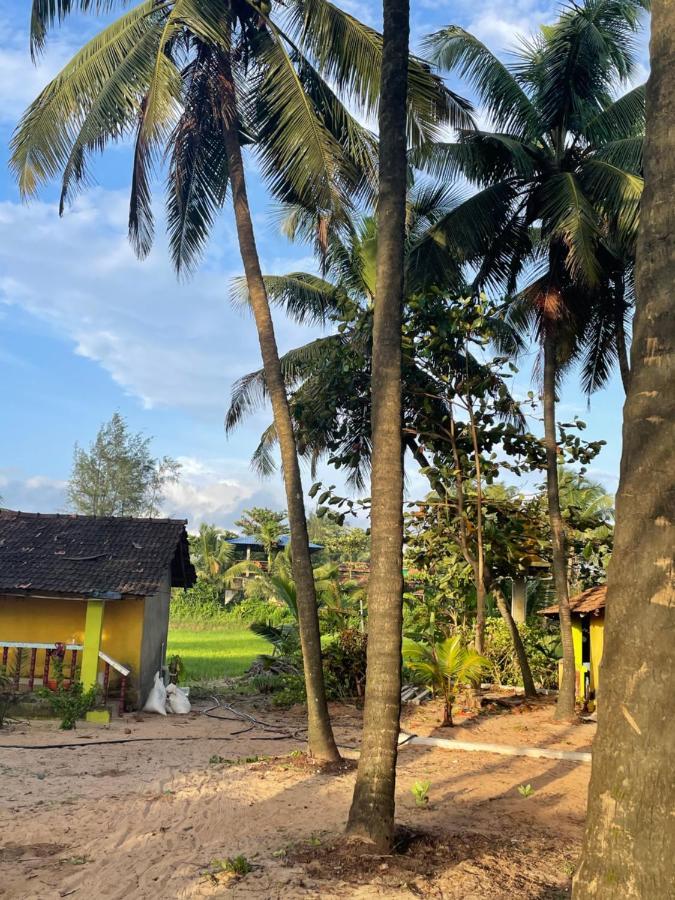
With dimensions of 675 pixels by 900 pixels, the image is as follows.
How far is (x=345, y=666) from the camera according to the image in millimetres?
16156

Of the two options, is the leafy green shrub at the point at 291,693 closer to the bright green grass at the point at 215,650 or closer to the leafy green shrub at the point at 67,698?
the leafy green shrub at the point at 67,698

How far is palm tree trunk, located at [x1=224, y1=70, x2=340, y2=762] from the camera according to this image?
9453 mm

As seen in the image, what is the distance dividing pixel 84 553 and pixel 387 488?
34.6ft

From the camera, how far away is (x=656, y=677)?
10.2ft

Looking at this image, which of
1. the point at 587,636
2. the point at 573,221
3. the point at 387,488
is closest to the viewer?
the point at 387,488

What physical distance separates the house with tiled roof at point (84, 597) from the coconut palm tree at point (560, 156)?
7.67 meters

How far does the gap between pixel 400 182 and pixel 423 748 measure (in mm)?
8025

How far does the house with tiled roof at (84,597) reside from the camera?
44.7 feet

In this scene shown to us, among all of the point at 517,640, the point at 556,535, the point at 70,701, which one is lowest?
the point at 70,701

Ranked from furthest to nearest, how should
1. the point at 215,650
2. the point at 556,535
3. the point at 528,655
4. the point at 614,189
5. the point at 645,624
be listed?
1. the point at 215,650
2. the point at 528,655
3. the point at 556,535
4. the point at 614,189
5. the point at 645,624

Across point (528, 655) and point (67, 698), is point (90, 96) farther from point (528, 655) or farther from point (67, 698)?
point (528, 655)

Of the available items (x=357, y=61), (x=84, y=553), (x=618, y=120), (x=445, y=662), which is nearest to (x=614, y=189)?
(x=618, y=120)

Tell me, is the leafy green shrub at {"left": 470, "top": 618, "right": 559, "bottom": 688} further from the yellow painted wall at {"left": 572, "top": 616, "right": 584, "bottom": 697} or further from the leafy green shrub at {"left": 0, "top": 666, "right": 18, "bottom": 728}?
the leafy green shrub at {"left": 0, "top": 666, "right": 18, "bottom": 728}

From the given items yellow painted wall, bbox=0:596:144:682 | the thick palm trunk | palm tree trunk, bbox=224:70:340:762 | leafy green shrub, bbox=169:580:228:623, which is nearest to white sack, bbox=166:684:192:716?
yellow painted wall, bbox=0:596:144:682
